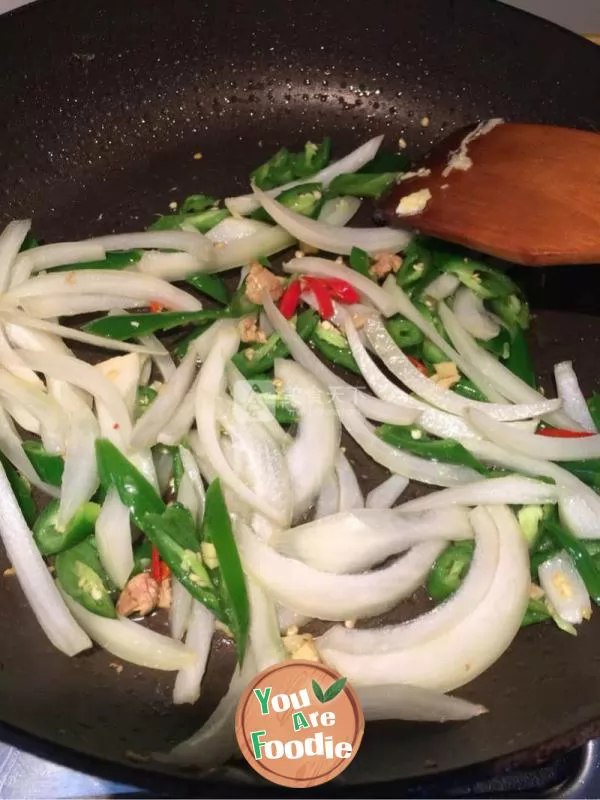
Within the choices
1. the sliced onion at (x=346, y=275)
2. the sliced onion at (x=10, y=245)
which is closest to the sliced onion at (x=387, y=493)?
the sliced onion at (x=346, y=275)

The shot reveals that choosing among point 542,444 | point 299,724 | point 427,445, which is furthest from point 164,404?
point 542,444

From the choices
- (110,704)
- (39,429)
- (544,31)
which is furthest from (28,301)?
(544,31)

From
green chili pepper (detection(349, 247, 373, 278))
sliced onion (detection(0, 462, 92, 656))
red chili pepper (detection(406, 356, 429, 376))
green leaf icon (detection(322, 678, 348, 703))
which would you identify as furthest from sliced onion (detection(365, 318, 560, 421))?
sliced onion (detection(0, 462, 92, 656))

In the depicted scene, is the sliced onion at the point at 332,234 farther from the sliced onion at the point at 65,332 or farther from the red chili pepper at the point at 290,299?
the sliced onion at the point at 65,332

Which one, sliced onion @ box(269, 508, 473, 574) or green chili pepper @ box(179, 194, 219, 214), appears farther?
green chili pepper @ box(179, 194, 219, 214)

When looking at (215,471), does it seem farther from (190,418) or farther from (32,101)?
(32,101)

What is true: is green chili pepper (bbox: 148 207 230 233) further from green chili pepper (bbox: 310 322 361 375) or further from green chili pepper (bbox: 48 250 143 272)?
green chili pepper (bbox: 310 322 361 375)
